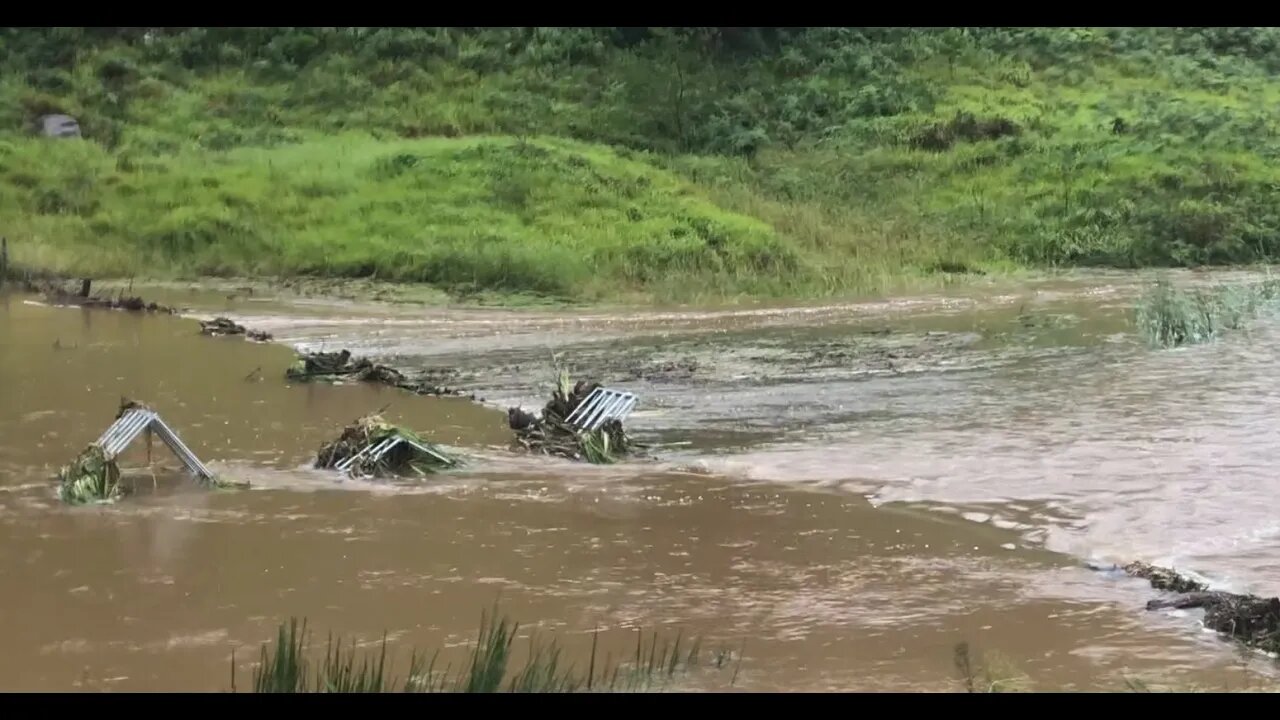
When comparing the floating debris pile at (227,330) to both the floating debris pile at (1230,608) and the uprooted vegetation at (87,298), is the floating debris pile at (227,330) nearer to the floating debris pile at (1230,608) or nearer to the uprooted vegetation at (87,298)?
the uprooted vegetation at (87,298)

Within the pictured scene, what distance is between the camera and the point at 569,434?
35.1ft

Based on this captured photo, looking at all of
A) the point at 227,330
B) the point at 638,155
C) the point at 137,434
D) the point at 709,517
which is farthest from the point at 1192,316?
the point at 638,155

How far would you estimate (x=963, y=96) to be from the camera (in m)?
35.8

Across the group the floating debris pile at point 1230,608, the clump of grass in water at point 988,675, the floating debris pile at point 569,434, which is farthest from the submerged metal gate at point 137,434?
the floating debris pile at point 1230,608

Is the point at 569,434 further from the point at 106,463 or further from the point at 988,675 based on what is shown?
the point at 988,675

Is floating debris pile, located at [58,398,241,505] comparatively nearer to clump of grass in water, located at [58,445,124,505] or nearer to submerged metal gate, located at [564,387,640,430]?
clump of grass in water, located at [58,445,124,505]

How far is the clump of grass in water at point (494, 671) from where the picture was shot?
4449 millimetres

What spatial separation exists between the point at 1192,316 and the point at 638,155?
16.9m

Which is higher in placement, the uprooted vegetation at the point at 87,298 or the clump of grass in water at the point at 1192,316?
the clump of grass in water at the point at 1192,316

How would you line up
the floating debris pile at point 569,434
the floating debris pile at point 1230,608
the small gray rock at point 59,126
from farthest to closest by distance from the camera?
the small gray rock at point 59,126, the floating debris pile at point 569,434, the floating debris pile at point 1230,608

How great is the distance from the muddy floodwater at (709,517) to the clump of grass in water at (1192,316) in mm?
462

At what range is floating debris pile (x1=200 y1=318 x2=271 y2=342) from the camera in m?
17.5

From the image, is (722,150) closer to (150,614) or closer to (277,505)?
(277,505)
